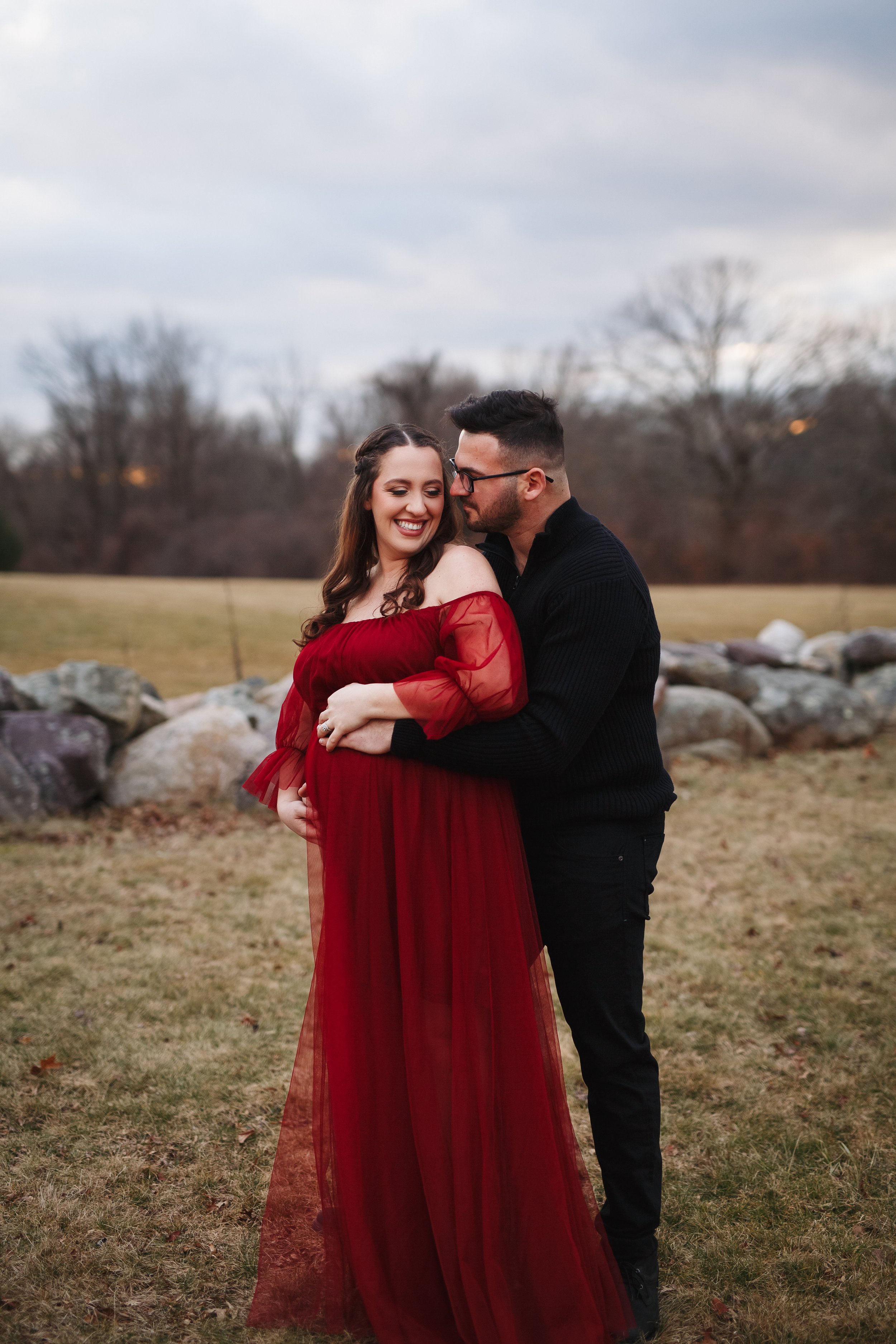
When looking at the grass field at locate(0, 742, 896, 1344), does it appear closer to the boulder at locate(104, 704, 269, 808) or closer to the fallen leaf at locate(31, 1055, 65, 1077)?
the fallen leaf at locate(31, 1055, 65, 1077)

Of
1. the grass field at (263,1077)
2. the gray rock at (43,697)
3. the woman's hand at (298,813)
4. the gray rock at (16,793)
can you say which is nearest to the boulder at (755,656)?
the grass field at (263,1077)

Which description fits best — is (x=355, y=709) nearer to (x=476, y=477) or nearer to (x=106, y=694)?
(x=476, y=477)

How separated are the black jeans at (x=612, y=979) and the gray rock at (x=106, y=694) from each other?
594 centimetres

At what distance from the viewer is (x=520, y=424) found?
229cm

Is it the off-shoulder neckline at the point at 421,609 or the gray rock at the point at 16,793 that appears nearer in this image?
the off-shoulder neckline at the point at 421,609

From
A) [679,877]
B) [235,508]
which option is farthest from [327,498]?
[679,877]

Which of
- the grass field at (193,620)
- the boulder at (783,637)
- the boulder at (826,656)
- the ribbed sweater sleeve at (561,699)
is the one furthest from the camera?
the boulder at (783,637)

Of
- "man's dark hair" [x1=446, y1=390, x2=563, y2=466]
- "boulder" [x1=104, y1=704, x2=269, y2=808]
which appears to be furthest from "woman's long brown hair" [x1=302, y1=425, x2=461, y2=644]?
"boulder" [x1=104, y1=704, x2=269, y2=808]

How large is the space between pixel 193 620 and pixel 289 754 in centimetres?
1220

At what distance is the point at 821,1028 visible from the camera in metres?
4.13

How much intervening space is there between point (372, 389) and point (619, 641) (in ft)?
123

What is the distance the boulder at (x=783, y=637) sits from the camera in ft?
47.4

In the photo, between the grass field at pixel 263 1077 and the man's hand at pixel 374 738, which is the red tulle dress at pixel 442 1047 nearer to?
the man's hand at pixel 374 738

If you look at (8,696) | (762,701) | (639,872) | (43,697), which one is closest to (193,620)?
(43,697)
